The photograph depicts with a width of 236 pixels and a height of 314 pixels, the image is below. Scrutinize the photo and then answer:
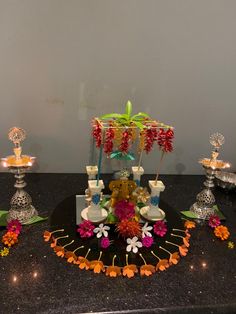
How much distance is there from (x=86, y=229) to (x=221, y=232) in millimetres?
411

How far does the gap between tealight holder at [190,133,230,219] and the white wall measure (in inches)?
10.9

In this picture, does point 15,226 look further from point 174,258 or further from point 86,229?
point 174,258

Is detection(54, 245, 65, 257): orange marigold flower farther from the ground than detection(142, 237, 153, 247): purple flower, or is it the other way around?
detection(142, 237, 153, 247): purple flower

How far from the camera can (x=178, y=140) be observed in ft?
3.68

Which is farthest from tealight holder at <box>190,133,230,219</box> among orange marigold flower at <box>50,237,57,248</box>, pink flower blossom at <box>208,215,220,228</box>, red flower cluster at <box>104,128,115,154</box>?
orange marigold flower at <box>50,237,57,248</box>

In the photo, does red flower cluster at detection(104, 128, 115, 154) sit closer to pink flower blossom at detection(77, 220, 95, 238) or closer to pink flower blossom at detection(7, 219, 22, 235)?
pink flower blossom at detection(77, 220, 95, 238)

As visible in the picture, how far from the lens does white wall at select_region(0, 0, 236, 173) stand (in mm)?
896

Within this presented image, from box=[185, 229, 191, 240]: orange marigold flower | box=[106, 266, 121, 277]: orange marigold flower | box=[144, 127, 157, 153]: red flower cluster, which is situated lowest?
box=[106, 266, 121, 277]: orange marigold flower

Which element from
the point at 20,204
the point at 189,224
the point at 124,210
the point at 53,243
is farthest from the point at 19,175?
the point at 189,224

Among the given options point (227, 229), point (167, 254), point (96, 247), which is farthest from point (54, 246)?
point (227, 229)

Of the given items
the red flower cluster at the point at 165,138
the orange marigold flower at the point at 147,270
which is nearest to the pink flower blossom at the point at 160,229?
the orange marigold flower at the point at 147,270

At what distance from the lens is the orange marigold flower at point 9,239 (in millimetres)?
656

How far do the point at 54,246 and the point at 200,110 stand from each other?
0.81m

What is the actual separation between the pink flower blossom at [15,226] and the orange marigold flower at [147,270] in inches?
14.1
